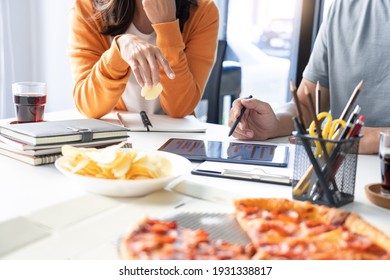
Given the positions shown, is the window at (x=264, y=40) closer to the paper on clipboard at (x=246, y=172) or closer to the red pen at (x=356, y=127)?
the paper on clipboard at (x=246, y=172)

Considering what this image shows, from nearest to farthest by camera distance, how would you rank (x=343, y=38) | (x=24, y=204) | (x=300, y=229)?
(x=300, y=229)
(x=24, y=204)
(x=343, y=38)

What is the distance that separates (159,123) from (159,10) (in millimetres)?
401

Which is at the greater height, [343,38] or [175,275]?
[343,38]

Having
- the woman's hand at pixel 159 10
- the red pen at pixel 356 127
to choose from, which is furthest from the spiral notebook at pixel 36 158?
the woman's hand at pixel 159 10

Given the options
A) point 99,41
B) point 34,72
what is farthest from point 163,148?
point 34,72

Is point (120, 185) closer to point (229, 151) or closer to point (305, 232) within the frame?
point (305, 232)

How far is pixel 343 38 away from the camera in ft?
5.21

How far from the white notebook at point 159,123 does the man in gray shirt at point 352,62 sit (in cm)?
15

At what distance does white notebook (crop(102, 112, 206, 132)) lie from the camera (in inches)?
55.9

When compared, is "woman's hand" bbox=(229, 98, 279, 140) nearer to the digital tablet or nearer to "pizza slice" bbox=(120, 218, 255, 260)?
the digital tablet

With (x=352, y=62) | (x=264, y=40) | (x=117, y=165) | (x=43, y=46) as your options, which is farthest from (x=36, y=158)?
(x=264, y=40)

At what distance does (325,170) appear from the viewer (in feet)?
2.68

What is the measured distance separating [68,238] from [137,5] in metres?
1.29

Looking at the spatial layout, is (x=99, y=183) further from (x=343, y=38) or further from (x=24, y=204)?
(x=343, y=38)
